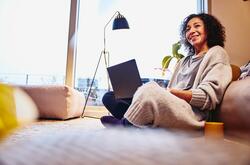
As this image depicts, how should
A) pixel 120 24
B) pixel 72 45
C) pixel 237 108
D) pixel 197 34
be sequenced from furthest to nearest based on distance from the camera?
pixel 72 45
pixel 120 24
pixel 197 34
pixel 237 108

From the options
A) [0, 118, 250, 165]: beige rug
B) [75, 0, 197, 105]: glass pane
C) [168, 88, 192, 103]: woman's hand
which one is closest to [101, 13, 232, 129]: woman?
[168, 88, 192, 103]: woman's hand

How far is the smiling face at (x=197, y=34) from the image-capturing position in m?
1.44

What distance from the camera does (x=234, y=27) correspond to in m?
3.19

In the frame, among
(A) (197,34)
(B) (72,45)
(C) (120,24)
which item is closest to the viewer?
(A) (197,34)

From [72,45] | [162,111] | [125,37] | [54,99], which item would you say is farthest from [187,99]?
[72,45]

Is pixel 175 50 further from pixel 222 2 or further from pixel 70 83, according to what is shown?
pixel 70 83

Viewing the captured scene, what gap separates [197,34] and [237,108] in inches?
29.4

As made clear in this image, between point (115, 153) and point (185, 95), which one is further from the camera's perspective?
point (185, 95)

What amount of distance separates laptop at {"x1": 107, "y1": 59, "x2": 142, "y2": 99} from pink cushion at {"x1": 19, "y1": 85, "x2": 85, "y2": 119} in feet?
2.78

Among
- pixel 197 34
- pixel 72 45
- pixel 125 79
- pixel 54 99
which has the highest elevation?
pixel 72 45

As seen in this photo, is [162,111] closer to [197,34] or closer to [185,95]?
[185,95]

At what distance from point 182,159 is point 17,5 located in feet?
11.5

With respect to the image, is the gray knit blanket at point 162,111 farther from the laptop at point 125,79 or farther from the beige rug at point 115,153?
the beige rug at point 115,153

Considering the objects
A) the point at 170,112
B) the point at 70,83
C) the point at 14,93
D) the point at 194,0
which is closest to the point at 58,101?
the point at 70,83
